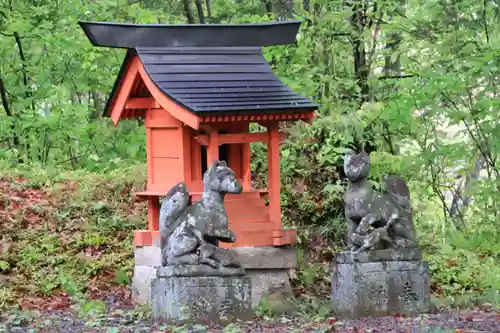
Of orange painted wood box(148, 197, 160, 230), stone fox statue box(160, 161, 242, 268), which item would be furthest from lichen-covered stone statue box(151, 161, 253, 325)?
orange painted wood box(148, 197, 160, 230)

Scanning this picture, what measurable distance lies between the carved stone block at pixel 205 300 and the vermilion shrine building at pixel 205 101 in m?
1.66

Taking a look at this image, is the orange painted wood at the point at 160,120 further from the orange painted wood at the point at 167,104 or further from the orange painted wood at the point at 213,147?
the orange painted wood at the point at 213,147

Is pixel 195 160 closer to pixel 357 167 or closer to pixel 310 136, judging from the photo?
pixel 357 167

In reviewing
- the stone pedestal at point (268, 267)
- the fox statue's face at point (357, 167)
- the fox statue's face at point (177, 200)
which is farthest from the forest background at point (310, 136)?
the fox statue's face at point (177, 200)

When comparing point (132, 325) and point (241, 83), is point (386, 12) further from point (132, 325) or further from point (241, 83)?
point (132, 325)

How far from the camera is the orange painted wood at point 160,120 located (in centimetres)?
1027

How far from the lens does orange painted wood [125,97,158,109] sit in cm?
1061

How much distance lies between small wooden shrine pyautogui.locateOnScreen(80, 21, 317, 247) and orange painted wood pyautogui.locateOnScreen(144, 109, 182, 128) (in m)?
0.01

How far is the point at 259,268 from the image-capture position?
10320 mm

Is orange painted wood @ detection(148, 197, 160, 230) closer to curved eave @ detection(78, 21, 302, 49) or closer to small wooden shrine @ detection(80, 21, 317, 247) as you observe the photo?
small wooden shrine @ detection(80, 21, 317, 247)

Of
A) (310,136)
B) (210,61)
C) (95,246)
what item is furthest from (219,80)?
(310,136)

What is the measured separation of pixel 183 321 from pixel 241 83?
3.17 m

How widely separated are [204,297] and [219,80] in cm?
293

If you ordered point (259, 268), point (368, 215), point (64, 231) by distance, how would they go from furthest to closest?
point (64, 231) < point (259, 268) < point (368, 215)
